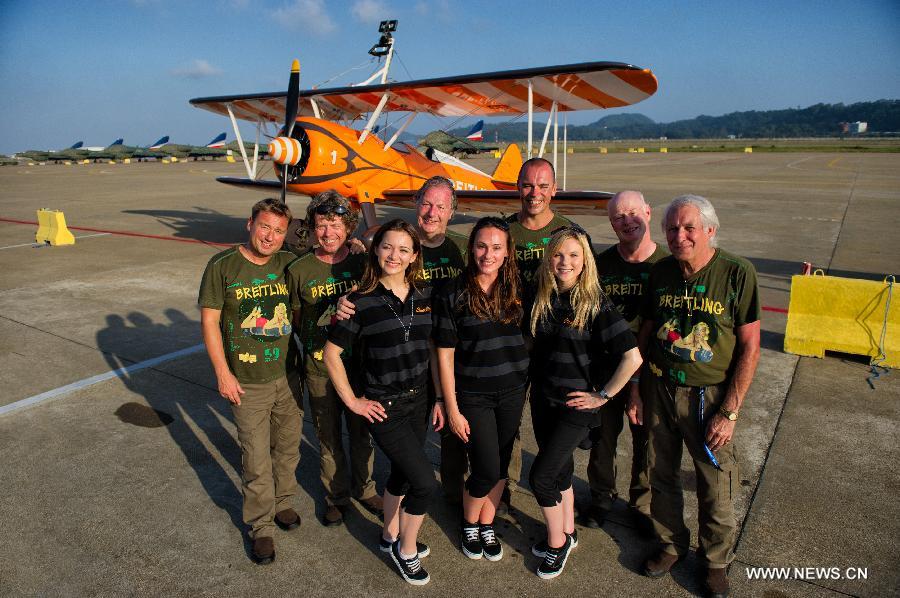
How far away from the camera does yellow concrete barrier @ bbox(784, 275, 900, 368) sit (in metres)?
4.94

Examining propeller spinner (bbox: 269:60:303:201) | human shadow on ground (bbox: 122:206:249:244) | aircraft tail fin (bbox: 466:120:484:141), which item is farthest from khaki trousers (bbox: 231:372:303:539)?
aircraft tail fin (bbox: 466:120:484:141)

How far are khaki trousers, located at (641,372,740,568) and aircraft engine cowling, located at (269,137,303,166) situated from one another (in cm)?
769

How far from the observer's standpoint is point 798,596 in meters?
2.46

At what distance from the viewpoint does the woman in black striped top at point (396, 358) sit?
251 cm

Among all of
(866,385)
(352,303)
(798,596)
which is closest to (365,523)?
(352,303)

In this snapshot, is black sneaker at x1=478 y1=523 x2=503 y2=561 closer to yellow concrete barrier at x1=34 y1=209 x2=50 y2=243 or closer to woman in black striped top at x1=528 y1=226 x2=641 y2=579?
woman in black striped top at x1=528 y1=226 x2=641 y2=579

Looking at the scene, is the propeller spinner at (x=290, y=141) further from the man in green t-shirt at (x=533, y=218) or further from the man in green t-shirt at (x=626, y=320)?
the man in green t-shirt at (x=626, y=320)

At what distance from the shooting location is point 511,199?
1055cm

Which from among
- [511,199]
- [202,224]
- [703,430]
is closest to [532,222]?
[703,430]

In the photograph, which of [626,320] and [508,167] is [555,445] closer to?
[626,320]

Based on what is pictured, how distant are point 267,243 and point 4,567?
6.64 feet

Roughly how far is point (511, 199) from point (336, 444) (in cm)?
821

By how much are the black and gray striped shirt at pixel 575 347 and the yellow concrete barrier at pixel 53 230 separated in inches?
477

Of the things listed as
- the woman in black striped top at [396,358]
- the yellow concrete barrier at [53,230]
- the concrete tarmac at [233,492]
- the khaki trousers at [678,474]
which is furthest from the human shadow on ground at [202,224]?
the khaki trousers at [678,474]
